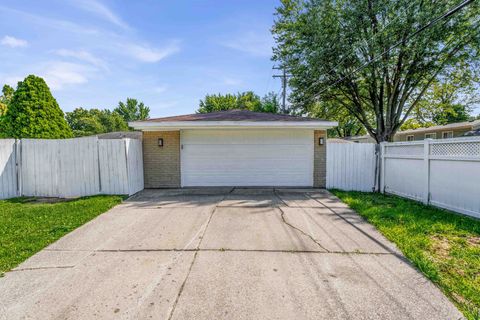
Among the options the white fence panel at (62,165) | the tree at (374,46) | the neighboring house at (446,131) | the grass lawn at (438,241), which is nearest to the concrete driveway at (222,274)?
the grass lawn at (438,241)

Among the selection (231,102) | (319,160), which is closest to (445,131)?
(319,160)

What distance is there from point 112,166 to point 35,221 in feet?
8.11

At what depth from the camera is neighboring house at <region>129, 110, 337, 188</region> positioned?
858 centimetres

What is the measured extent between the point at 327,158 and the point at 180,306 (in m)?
7.15

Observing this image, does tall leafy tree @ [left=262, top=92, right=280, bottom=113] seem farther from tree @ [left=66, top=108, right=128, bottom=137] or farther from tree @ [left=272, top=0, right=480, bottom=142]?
tree @ [left=66, top=108, right=128, bottom=137]

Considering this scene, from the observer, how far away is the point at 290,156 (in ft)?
28.5

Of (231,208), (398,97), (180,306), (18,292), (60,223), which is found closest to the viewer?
(180,306)

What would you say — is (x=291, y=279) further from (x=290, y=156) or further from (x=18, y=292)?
(x=290, y=156)

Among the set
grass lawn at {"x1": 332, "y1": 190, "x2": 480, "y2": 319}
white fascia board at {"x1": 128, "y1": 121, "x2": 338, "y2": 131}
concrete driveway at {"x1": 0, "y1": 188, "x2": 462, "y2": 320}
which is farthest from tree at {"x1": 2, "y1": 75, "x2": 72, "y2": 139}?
grass lawn at {"x1": 332, "y1": 190, "x2": 480, "y2": 319}

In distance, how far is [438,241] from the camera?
3.76 metres

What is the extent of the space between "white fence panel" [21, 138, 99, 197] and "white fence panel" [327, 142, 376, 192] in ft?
24.8

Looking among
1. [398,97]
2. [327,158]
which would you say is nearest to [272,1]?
[398,97]

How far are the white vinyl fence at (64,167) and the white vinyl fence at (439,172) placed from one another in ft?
26.4

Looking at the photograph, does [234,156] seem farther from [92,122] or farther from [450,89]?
[92,122]
